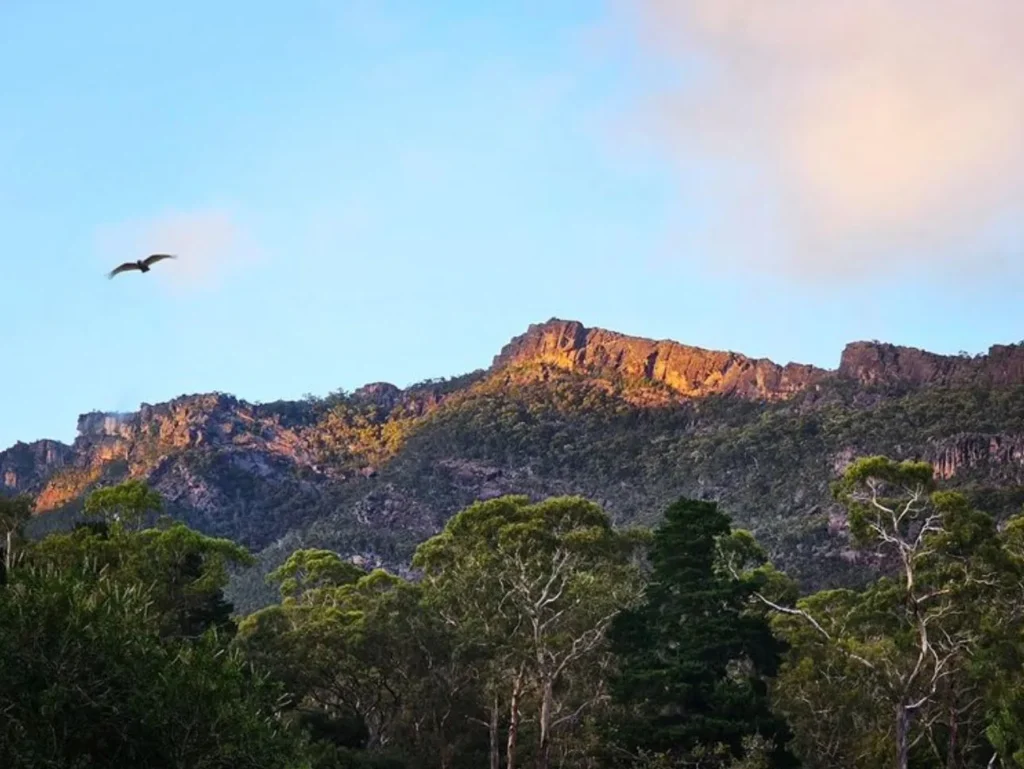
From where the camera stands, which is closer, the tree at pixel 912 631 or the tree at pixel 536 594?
the tree at pixel 912 631

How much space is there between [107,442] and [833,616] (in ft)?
463

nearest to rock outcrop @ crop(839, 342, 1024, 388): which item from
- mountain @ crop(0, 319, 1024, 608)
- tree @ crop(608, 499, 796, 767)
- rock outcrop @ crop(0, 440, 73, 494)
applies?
mountain @ crop(0, 319, 1024, 608)

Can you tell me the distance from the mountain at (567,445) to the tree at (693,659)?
4712cm

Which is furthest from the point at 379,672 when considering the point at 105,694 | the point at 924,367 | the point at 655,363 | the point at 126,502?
the point at 655,363

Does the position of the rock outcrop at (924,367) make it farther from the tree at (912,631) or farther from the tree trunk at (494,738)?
the tree trunk at (494,738)

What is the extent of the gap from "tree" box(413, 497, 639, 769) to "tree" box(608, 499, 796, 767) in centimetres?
189

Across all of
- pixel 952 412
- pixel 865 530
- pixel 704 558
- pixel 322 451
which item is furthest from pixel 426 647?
pixel 322 451

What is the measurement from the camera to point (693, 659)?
1542 inches

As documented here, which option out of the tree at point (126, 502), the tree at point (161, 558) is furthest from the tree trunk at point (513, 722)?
the tree at point (126, 502)

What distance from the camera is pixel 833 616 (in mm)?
51938

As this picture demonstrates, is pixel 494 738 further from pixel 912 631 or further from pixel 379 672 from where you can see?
pixel 912 631

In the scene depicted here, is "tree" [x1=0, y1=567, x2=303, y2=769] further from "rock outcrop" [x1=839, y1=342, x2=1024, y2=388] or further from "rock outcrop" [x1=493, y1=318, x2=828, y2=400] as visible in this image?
"rock outcrop" [x1=493, y1=318, x2=828, y2=400]

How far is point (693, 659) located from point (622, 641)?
133 inches

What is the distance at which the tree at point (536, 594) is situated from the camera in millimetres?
42688
